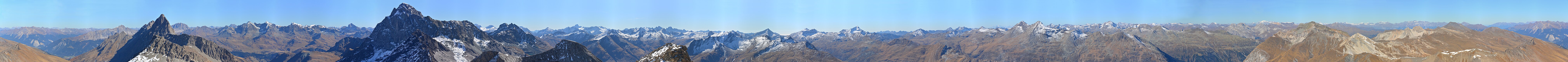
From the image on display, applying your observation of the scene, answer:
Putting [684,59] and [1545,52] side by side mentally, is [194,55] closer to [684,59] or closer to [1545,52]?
[684,59]

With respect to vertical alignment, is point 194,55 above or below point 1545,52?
above

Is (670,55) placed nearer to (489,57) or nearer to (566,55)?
(566,55)

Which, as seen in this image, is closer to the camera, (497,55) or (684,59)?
(684,59)

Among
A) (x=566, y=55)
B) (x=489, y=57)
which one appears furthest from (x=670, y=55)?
(x=489, y=57)

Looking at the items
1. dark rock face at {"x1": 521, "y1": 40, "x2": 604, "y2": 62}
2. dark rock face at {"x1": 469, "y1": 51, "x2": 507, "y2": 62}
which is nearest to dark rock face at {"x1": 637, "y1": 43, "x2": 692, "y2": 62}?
dark rock face at {"x1": 521, "y1": 40, "x2": 604, "y2": 62}

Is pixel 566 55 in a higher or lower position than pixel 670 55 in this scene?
lower

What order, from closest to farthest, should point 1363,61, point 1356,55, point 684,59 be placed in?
point 684,59 → point 1363,61 → point 1356,55

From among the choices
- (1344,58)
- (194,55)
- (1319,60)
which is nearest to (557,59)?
(194,55)
